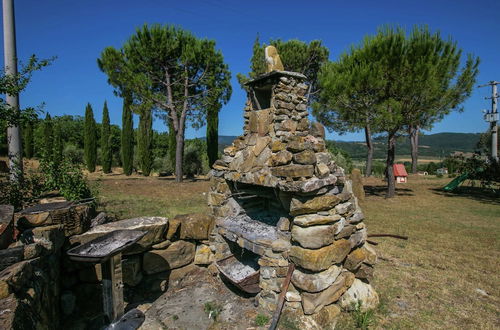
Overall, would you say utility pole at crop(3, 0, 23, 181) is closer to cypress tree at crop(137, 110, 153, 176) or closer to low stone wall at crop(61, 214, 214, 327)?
low stone wall at crop(61, 214, 214, 327)

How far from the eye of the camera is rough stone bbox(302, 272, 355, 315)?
3.51 meters

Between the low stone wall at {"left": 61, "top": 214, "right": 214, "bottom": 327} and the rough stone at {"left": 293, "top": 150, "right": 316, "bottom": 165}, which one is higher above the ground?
the rough stone at {"left": 293, "top": 150, "right": 316, "bottom": 165}

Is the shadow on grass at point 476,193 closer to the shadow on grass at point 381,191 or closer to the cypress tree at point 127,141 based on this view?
the shadow on grass at point 381,191

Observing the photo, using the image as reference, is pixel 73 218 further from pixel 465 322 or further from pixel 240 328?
pixel 465 322

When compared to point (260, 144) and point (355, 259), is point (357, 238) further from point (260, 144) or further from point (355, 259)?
point (260, 144)

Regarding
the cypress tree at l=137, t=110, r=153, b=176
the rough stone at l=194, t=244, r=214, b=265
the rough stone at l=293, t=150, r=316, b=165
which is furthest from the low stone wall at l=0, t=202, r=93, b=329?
the cypress tree at l=137, t=110, r=153, b=176

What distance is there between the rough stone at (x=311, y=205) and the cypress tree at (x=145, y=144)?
853 inches

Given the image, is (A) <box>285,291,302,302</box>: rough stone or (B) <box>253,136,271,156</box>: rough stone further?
(B) <box>253,136,271,156</box>: rough stone

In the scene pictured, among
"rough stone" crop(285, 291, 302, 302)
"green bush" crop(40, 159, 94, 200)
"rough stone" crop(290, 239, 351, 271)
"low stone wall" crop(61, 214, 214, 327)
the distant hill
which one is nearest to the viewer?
"rough stone" crop(290, 239, 351, 271)

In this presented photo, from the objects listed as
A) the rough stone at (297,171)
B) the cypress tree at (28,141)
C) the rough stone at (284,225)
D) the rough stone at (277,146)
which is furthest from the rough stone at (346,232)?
the cypress tree at (28,141)

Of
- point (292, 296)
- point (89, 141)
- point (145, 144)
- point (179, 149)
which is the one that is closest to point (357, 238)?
point (292, 296)

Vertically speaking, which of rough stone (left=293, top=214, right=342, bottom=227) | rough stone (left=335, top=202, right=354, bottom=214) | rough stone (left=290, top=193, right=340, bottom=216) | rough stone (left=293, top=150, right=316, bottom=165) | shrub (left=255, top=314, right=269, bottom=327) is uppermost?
rough stone (left=293, top=150, right=316, bottom=165)

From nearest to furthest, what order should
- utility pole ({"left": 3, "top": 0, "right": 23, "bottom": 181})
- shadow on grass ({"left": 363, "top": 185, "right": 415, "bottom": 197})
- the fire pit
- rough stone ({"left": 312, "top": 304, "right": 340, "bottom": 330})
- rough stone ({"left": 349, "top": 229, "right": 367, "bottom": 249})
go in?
the fire pit → rough stone ({"left": 312, "top": 304, "right": 340, "bottom": 330}) → rough stone ({"left": 349, "top": 229, "right": 367, "bottom": 249}) → utility pole ({"left": 3, "top": 0, "right": 23, "bottom": 181}) → shadow on grass ({"left": 363, "top": 185, "right": 415, "bottom": 197})

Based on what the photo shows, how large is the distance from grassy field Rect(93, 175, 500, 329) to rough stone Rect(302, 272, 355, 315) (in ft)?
1.09
